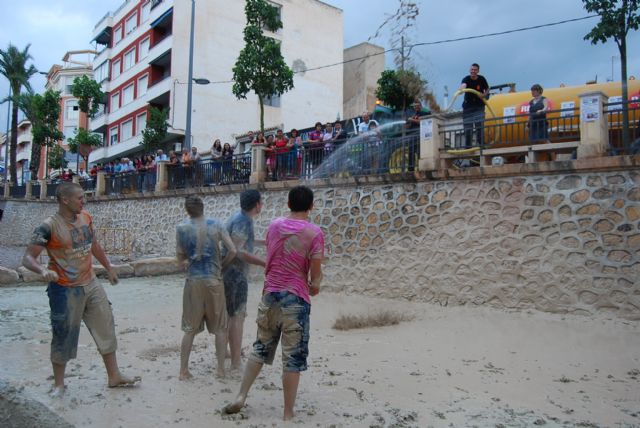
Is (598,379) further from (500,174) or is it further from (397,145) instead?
(397,145)

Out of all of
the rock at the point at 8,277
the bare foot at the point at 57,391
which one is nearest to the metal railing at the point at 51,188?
the rock at the point at 8,277

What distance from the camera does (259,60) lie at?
1559 cm

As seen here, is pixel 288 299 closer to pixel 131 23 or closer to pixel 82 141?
pixel 82 141

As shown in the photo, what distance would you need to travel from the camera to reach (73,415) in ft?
13.0

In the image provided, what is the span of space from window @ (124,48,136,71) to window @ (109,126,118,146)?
427 cm

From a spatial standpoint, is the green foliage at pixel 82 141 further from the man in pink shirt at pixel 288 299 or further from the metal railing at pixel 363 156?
the man in pink shirt at pixel 288 299

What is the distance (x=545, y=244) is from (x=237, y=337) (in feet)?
17.2

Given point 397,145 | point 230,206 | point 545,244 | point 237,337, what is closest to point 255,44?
point 230,206

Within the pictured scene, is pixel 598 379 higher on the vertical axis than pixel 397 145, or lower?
lower

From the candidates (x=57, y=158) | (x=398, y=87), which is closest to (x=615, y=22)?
(x=398, y=87)

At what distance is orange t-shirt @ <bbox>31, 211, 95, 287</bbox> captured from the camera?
14.1 ft

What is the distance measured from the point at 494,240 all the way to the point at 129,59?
108 ft

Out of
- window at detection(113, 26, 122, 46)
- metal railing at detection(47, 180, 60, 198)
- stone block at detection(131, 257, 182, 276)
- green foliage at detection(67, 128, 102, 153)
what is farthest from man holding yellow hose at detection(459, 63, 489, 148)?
window at detection(113, 26, 122, 46)

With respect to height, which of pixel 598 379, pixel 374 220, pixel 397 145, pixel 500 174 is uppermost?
pixel 397 145
